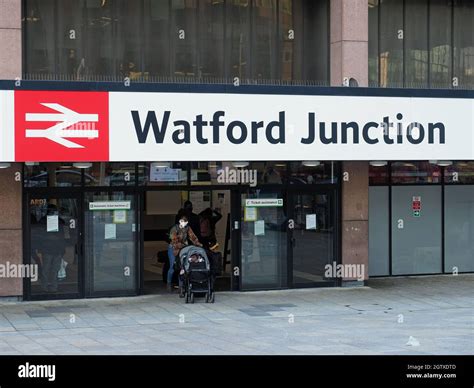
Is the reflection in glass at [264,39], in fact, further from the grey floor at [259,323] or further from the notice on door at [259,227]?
the grey floor at [259,323]

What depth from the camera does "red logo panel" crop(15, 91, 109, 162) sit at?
1800cm

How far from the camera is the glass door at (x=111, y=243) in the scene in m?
20.1

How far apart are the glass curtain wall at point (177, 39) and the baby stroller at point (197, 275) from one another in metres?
4.30

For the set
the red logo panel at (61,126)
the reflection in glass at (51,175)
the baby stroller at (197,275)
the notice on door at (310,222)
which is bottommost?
the baby stroller at (197,275)

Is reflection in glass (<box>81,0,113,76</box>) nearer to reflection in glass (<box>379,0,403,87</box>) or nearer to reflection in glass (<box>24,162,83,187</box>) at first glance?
reflection in glass (<box>24,162,83,187</box>)

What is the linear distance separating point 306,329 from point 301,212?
17.5 ft

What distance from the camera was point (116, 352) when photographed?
1427cm

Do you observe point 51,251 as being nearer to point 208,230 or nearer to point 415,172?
point 208,230

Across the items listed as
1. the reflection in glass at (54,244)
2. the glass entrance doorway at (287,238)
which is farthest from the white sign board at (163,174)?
the reflection in glass at (54,244)

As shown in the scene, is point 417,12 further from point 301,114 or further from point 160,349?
point 160,349

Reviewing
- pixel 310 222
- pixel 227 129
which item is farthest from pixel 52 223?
pixel 310 222

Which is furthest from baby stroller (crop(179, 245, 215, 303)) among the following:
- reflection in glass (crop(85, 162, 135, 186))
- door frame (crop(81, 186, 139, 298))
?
reflection in glass (crop(85, 162, 135, 186))

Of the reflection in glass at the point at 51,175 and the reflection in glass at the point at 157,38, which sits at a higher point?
the reflection in glass at the point at 157,38

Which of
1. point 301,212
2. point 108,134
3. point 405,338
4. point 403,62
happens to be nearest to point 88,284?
point 108,134
